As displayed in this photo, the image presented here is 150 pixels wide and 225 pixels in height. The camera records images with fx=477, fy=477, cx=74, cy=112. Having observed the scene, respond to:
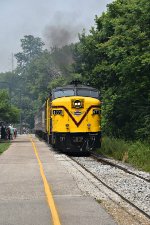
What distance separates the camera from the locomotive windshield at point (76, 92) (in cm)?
2687

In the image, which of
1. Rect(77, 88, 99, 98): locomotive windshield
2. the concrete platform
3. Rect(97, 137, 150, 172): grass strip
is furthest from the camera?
Rect(77, 88, 99, 98): locomotive windshield

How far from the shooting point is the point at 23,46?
183125 mm

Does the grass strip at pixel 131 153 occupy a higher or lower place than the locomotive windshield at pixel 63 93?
lower

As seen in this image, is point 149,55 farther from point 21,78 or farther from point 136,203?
point 21,78

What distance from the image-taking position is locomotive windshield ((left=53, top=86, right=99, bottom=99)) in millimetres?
26870

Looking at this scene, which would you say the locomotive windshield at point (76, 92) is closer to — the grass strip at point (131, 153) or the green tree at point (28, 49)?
the grass strip at point (131, 153)

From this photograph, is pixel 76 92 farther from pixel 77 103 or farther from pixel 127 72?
pixel 127 72

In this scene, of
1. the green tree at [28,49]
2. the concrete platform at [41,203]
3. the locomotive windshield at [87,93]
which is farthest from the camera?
the green tree at [28,49]

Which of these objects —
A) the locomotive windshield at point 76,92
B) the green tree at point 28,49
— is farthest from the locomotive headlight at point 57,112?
the green tree at point 28,49

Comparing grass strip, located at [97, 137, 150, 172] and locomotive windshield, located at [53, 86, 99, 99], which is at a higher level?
locomotive windshield, located at [53, 86, 99, 99]

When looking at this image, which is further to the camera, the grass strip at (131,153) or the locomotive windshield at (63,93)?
the locomotive windshield at (63,93)

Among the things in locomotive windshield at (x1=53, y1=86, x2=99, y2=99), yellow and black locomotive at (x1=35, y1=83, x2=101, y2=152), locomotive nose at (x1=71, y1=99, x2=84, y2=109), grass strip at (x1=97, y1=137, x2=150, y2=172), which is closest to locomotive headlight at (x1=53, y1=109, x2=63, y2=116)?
yellow and black locomotive at (x1=35, y1=83, x2=101, y2=152)

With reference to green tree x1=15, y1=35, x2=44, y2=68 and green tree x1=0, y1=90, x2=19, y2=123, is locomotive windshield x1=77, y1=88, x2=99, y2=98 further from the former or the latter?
green tree x1=15, y1=35, x2=44, y2=68

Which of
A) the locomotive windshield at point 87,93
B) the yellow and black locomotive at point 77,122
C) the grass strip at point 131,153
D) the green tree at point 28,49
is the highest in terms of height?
the green tree at point 28,49
